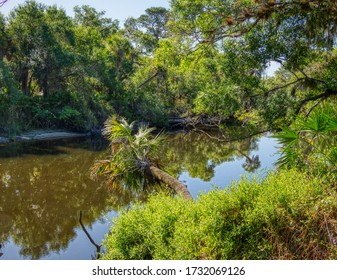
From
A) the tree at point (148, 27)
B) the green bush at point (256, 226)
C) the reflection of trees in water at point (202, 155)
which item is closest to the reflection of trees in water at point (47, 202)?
the reflection of trees in water at point (202, 155)

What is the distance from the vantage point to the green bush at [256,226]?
4.17 m

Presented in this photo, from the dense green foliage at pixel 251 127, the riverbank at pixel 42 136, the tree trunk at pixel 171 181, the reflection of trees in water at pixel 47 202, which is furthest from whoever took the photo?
the riverbank at pixel 42 136

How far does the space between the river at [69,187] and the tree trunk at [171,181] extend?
4.54 feet

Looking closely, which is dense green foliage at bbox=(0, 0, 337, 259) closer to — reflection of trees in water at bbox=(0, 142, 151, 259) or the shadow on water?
reflection of trees in water at bbox=(0, 142, 151, 259)

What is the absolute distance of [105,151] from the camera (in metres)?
23.7

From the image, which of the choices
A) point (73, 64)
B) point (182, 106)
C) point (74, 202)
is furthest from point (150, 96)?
point (74, 202)

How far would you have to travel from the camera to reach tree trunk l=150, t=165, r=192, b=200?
8076mm

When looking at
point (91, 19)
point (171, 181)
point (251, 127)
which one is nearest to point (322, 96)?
point (251, 127)

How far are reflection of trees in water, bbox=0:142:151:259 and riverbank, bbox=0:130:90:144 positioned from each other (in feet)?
26.7

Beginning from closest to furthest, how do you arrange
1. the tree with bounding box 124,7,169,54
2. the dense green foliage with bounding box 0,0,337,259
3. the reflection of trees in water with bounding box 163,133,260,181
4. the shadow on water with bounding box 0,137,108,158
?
the dense green foliage with bounding box 0,0,337,259 → the reflection of trees in water with bounding box 163,133,260,181 → the shadow on water with bounding box 0,137,108,158 → the tree with bounding box 124,7,169,54

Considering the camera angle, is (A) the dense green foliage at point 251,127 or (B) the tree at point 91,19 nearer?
(A) the dense green foliage at point 251,127

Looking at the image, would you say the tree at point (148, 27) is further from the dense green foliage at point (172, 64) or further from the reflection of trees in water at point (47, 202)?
the reflection of trees in water at point (47, 202)

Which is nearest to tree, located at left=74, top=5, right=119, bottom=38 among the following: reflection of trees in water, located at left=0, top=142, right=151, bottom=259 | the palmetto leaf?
reflection of trees in water, located at left=0, top=142, right=151, bottom=259

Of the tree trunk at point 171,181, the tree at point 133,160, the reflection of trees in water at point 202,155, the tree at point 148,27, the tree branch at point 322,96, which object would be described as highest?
the tree at point 148,27
